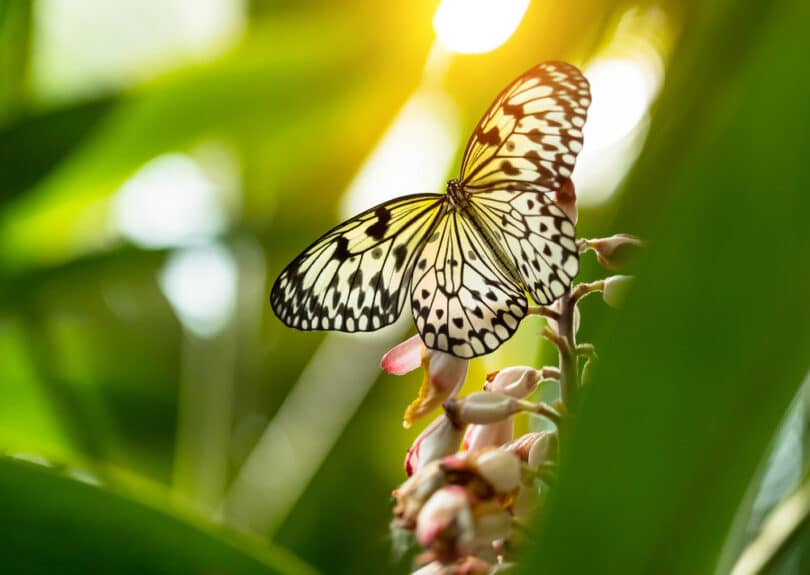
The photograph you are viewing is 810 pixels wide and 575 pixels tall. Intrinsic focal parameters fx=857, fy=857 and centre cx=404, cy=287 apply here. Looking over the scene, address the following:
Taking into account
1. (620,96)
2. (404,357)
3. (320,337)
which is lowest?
(404,357)

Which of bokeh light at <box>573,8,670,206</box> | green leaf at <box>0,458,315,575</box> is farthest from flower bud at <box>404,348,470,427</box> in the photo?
bokeh light at <box>573,8,670,206</box>

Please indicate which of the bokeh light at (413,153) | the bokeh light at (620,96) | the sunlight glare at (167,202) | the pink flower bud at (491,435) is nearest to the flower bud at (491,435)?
the pink flower bud at (491,435)

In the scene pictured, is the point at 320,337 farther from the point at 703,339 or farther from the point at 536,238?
the point at 703,339

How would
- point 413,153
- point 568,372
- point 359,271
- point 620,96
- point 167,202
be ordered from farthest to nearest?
point 167,202 < point 413,153 < point 620,96 < point 359,271 < point 568,372

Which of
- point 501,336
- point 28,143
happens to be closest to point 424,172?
point 28,143

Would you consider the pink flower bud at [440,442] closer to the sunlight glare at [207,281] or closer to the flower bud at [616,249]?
the flower bud at [616,249]

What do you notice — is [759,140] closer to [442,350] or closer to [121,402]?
[442,350]

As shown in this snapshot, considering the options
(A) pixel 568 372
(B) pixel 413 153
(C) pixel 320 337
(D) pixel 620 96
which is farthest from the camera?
(C) pixel 320 337

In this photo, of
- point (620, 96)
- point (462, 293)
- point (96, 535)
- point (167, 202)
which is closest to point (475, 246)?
point (462, 293)
